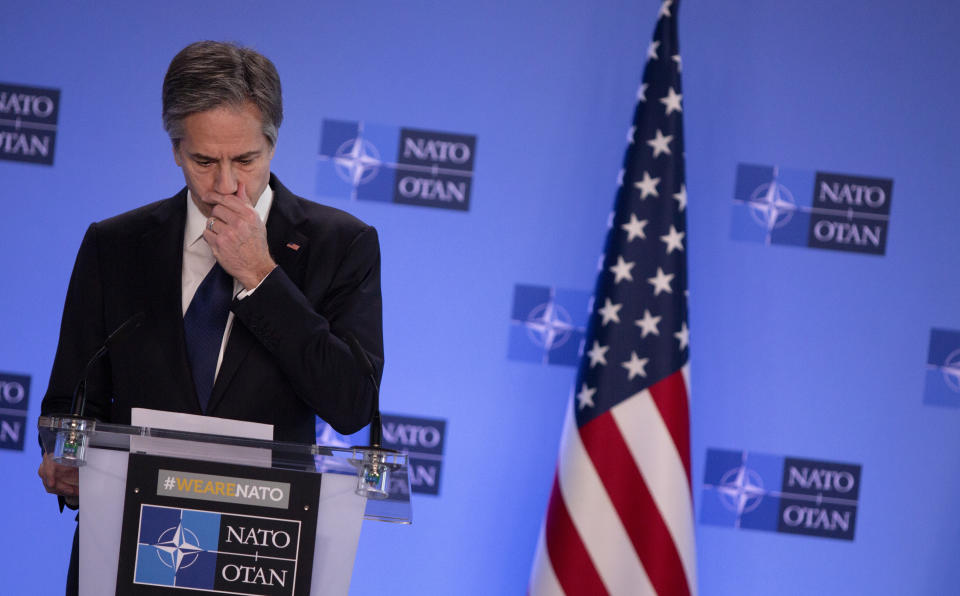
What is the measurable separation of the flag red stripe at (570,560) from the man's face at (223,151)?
5.43ft

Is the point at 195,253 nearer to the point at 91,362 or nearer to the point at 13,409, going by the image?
the point at 91,362

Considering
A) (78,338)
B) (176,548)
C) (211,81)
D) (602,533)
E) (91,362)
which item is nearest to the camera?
(176,548)

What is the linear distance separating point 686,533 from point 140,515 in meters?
2.07

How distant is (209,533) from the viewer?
1143 mm

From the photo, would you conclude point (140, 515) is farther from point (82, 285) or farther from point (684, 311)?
point (684, 311)

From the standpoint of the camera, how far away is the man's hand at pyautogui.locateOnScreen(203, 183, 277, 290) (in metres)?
1.41

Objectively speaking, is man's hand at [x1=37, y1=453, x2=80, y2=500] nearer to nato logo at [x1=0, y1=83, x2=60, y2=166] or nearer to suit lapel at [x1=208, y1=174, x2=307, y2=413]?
→ suit lapel at [x1=208, y1=174, x2=307, y2=413]

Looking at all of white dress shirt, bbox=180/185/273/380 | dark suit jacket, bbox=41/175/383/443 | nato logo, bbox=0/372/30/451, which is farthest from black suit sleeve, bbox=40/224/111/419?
nato logo, bbox=0/372/30/451

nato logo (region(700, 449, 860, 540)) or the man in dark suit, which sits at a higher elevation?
the man in dark suit

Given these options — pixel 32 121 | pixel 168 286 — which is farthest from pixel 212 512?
pixel 32 121

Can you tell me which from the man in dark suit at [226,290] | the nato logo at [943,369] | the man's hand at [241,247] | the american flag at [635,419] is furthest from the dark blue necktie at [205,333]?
the nato logo at [943,369]

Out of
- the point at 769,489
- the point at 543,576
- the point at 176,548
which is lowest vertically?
the point at 543,576

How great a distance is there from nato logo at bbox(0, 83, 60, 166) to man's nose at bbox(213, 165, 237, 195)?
2.07 meters

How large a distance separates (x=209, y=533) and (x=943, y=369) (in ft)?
9.45
